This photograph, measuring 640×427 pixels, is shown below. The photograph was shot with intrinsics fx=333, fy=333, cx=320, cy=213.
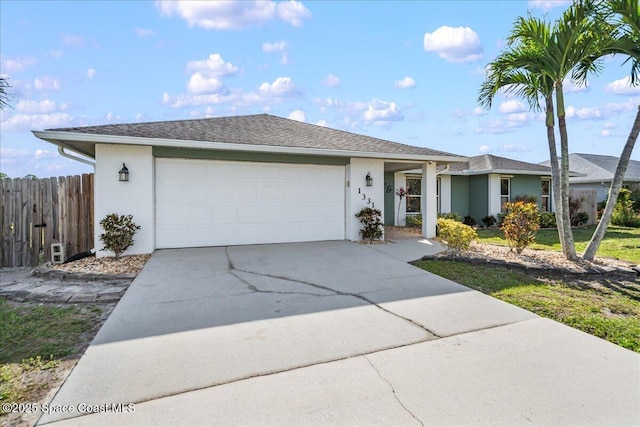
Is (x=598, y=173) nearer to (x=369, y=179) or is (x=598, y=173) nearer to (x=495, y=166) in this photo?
(x=495, y=166)

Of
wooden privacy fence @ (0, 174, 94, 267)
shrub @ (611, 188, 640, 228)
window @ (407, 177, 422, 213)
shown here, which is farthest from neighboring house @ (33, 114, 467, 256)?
shrub @ (611, 188, 640, 228)

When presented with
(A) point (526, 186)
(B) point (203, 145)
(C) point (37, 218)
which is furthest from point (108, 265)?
(A) point (526, 186)

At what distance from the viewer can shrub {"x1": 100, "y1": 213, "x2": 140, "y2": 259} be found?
7312mm

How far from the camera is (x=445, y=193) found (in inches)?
638

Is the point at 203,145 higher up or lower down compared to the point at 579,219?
higher up

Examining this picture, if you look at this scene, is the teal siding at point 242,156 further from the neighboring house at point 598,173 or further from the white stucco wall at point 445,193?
the neighboring house at point 598,173

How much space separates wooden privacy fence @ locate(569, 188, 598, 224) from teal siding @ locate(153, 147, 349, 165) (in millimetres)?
13871

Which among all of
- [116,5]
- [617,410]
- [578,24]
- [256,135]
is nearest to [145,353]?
[617,410]

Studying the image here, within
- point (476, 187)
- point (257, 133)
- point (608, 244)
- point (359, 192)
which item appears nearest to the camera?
point (257, 133)

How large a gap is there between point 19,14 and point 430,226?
11.9m

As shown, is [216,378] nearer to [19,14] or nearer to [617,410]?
[617,410]

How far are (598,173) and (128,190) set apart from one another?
2743 centimetres

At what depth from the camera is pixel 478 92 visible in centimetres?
894

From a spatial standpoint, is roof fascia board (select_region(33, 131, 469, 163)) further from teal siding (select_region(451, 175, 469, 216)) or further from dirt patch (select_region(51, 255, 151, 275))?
teal siding (select_region(451, 175, 469, 216))
